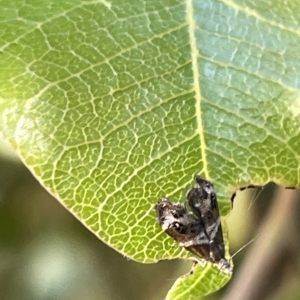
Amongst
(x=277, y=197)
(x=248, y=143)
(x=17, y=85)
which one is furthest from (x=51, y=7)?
(x=277, y=197)

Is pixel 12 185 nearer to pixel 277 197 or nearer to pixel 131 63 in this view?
pixel 277 197

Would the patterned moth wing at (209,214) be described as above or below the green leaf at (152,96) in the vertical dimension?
below

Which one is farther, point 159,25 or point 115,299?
point 115,299

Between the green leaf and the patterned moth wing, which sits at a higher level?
the green leaf

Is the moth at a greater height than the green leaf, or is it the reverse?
the green leaf

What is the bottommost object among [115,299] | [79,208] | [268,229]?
[115,299]
